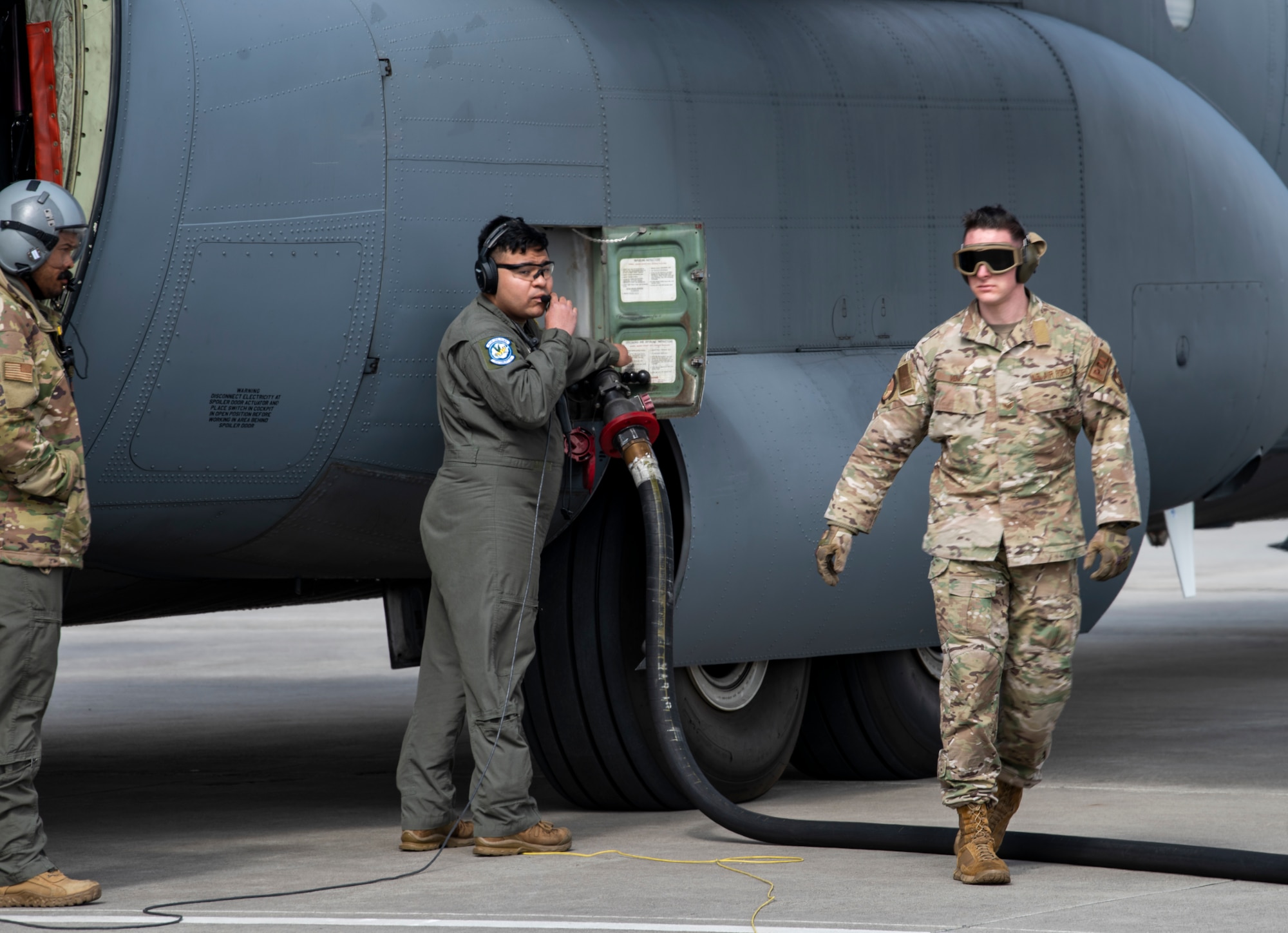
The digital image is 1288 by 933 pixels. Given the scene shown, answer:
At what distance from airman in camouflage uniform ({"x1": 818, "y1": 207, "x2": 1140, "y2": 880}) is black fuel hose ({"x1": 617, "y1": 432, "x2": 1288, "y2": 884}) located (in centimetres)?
23

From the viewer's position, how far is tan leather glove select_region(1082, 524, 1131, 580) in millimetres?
6398

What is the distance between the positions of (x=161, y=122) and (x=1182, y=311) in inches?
204

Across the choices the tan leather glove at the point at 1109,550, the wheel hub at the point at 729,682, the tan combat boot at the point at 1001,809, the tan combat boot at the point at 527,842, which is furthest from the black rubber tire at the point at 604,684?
the tan leather glove at the point at 1109,550

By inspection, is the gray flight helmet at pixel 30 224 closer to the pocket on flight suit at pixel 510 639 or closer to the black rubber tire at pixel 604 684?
the pocket on flight suit at pixel 510 639

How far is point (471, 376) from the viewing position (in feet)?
23.4

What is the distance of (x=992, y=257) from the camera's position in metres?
6.63

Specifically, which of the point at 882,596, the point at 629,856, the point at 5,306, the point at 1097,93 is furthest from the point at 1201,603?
the point at 5,306

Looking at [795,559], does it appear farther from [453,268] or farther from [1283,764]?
[1283,764]

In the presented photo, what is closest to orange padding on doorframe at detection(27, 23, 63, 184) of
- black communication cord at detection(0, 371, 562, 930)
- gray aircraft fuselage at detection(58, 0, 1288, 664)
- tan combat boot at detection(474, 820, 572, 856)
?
gray aircraft fuselage at detection(58, 0, 1288, 664)

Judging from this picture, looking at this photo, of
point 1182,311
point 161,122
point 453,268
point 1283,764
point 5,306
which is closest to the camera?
point 5,306

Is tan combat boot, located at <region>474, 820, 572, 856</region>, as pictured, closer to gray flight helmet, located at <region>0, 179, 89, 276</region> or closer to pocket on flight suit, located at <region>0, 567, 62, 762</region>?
pocket on flight suit, located at <region>0, 567, 62, 762</region>

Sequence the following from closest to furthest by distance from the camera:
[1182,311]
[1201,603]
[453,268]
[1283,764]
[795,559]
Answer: [453,268] < [795,559] < [1283,764] < [1182,311] < [1201,603]

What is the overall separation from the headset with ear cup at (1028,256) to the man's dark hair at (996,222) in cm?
3

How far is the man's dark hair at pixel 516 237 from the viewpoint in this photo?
7.25 meters
